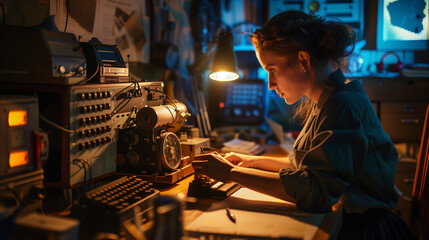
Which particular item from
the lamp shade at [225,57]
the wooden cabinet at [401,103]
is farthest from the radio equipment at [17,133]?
the wooden cabinet at [401,103]

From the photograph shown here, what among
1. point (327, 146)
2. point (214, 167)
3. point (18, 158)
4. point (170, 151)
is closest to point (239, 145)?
point (170, 151)

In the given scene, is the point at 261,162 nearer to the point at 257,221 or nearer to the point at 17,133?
the point at 257,221

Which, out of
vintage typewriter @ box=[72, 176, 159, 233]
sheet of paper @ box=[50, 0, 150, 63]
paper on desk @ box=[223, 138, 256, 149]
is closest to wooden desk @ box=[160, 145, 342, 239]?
vintage typewriter @ box=[72, 176, 159, 233]

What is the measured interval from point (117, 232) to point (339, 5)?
2.93 metres

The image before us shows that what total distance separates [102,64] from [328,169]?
80cm

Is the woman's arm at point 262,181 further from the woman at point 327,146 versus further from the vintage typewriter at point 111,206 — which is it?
the vintage typewriter at point 111,206

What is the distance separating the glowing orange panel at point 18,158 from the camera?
1.04 metres

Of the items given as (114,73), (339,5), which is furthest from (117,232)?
(339,5)

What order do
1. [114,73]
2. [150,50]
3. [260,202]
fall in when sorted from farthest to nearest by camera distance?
[150,50] < [114,73] < [260,202]

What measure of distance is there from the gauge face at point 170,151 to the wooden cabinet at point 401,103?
1.82m

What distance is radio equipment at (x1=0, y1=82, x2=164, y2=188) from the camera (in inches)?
48.3

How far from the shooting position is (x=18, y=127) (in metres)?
1.05

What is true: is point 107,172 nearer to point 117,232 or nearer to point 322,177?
point 117,232

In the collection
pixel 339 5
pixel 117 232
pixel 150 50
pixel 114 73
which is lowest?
pixel 117 232
